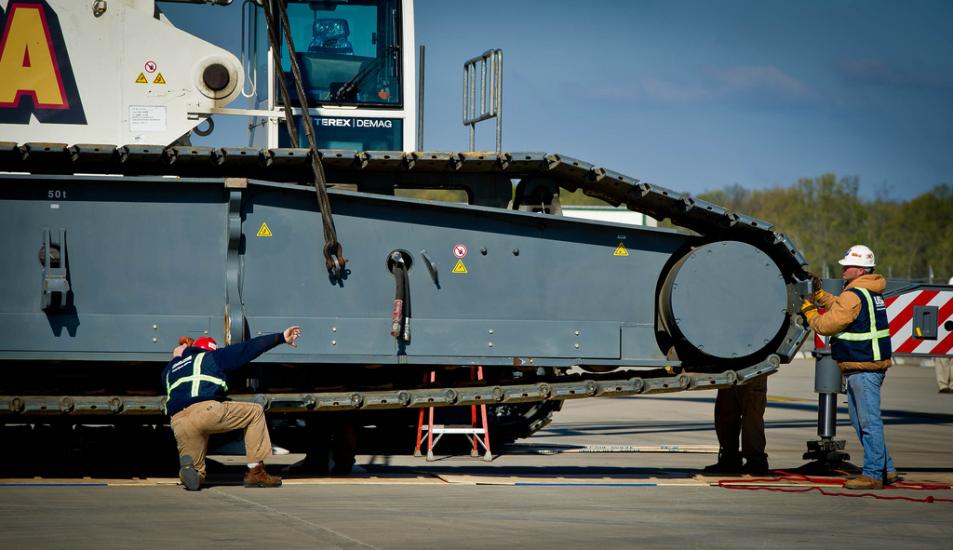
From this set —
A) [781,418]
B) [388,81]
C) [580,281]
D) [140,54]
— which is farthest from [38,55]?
[781,418]

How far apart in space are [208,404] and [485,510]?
2.49 metres

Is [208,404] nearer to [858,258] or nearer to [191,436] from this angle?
[191,436]

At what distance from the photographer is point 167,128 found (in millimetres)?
10703

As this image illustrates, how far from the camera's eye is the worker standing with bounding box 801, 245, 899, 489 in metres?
10.4

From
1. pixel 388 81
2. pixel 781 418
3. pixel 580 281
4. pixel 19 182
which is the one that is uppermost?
pixel 388 81

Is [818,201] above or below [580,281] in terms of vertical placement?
above

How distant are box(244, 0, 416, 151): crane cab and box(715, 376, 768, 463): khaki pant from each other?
3875 millimetres

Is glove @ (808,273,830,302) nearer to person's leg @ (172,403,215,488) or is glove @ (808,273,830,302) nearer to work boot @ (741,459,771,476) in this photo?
work boot @ (741,459,771,476)

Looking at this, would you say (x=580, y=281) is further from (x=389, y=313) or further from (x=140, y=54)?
(x=140, y=54)

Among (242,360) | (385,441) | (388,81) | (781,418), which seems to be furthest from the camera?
(781,418)

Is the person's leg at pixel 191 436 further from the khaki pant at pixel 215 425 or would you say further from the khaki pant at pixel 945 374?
the khaki pant at pixel 945 374

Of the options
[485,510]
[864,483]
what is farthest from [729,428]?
[485,510]

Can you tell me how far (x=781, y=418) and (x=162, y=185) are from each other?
40.8 feet

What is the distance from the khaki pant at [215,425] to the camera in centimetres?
979
